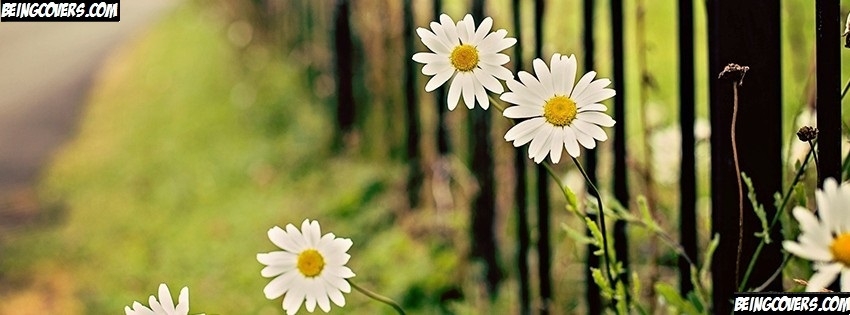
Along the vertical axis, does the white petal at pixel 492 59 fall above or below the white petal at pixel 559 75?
above

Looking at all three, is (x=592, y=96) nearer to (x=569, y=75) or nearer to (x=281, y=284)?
(x=569, y=75)

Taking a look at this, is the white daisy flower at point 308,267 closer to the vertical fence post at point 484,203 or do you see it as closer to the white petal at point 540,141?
the white petal at point 540,141

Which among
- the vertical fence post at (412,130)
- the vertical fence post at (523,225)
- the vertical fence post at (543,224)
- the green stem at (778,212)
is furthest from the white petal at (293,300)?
the vertical fence post at (412,130)

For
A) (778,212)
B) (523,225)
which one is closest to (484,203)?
(523,225)

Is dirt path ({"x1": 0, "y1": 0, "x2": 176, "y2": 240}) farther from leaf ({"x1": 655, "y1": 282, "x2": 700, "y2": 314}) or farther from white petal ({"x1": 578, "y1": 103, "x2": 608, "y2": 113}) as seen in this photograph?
white petal ({"x1": 578, "y1": 103, "x2": 608, "y2": 113})

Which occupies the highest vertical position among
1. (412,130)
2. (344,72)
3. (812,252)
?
(344,72)
